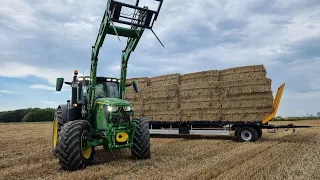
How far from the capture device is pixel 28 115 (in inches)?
2069

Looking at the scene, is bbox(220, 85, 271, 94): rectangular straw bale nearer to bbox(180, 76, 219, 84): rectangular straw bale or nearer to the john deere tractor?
bbox(180, 76, 219, 84): rectangular straw bale

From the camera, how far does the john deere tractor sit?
668cm

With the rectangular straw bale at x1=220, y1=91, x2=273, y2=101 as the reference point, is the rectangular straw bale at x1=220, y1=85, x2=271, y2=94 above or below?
above

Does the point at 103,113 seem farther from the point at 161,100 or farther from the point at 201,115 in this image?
the point at 161,100

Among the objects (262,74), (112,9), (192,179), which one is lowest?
(192,179)

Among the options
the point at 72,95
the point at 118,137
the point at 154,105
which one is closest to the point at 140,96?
the point at 154,105

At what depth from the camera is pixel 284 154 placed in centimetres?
825

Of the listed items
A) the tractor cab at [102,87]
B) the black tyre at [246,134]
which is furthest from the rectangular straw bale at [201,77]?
the tractor cab at [102,87]

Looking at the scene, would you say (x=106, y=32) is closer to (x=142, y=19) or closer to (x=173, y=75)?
(x=142, y=19)

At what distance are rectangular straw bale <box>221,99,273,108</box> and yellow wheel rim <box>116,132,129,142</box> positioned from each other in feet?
22.0

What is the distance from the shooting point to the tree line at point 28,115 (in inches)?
2068

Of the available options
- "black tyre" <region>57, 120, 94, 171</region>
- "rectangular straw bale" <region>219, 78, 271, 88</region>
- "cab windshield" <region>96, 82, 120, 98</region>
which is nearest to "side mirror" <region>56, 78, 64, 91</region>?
"cab windshield" <region>96, 82, 120, 98</region>

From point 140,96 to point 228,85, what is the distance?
4958 mm

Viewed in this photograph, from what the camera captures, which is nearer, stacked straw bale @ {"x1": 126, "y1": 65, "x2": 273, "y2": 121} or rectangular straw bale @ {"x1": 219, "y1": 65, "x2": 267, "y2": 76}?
stacked straw bale @ {"x1": 126, "y1": 65, "x2": 273, "y2": 121}
